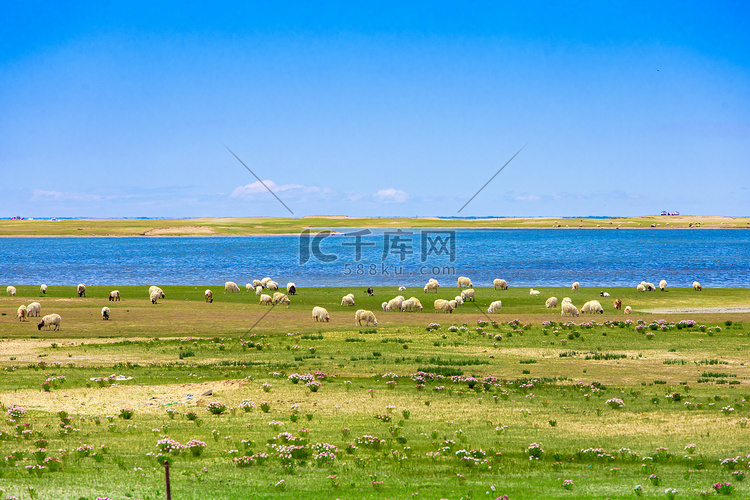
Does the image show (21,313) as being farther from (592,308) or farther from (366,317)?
(592,308)

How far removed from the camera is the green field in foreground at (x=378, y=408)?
12.8 m

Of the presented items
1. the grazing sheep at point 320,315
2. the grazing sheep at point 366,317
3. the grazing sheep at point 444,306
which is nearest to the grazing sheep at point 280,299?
the grazing sheep at point 320,315

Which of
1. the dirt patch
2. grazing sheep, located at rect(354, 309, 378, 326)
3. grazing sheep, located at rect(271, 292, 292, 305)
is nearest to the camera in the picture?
grazing sheep, located at rect(354, 309, 378, 326)

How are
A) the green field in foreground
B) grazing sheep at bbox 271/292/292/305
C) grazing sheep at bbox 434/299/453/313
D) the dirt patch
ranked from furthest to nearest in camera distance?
grazing sheep at bbox 271/292/292/305, the dirt patch, grazing sheep at bbox 434/299/453/313, the green field in foreground

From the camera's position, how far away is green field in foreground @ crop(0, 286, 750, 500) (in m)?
12.8

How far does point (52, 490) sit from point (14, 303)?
43.3 m

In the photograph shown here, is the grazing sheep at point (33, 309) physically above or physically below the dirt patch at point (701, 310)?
above

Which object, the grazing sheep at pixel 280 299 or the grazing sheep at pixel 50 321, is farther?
the grazing sheep at pixel 280 299

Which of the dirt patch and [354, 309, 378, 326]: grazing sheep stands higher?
[354, 309, 378, 326]: grazing sheep

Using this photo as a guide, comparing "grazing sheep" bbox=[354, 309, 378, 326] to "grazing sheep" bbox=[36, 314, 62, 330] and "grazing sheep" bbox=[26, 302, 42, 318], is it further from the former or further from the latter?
"grazing sheep" bbox=[26, 302, 42, 318]

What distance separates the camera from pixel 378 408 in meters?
19.4

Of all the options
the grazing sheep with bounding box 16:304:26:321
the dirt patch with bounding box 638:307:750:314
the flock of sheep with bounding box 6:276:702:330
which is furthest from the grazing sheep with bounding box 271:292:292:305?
the dirt patch with bounding box 638:307:750:314

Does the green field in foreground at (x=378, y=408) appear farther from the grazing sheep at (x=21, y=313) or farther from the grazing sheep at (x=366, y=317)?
the grazing sheep at (x=21, y=313)

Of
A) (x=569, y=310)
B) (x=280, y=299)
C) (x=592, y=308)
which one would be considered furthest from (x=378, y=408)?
(x=280, y=299)
